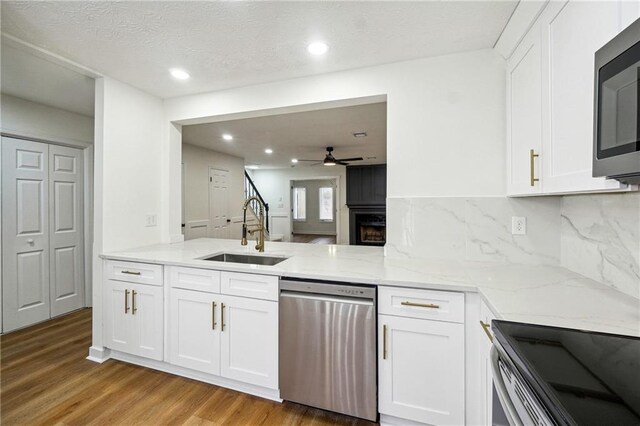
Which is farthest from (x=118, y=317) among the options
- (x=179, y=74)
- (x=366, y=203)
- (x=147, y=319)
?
(x=366, y=203)

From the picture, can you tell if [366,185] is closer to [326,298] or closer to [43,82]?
[326,298]

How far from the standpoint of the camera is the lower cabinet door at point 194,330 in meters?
1.96

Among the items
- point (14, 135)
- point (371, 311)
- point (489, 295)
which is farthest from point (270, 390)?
point (14, 135)

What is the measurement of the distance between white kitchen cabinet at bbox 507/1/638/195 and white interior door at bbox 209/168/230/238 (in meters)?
5.23

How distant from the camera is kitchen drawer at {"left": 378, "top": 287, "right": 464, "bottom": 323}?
4.79 feet

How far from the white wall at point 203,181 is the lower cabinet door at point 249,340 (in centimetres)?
357

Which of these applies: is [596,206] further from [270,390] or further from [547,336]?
[270,390]

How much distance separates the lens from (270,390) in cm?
187

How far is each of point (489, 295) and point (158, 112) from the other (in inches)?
126

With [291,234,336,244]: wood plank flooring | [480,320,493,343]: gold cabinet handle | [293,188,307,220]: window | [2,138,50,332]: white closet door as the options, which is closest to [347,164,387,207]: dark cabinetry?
[291,234,336,244]: wood plank flooring

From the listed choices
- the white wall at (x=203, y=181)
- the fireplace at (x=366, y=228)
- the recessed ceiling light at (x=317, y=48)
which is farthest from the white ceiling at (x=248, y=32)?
the fireplace at (x=366, y=228)

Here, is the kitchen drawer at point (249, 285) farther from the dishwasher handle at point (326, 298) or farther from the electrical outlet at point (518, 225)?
the electrical outlet at point (518, 225)

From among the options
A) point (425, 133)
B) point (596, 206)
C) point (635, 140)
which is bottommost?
point (596, 206)

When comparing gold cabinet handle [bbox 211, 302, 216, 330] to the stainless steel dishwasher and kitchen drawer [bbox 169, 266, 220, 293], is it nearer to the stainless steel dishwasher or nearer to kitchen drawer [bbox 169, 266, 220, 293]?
kitchen drawer [bbox 169, 266, 220, 293]
